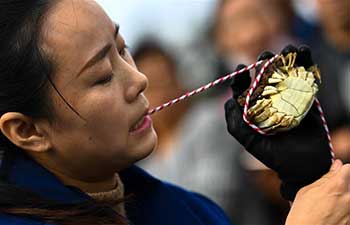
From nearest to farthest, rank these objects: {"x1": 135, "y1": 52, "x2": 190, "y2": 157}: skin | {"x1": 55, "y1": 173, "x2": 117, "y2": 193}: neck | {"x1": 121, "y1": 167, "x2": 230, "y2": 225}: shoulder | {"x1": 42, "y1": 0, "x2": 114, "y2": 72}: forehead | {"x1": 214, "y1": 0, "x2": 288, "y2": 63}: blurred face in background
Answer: {"x1": 42, "y1": 0, "x2": 114, "y2": 72}: forehead, {"x1": 55, "y1": 173, "x2": 117, "y2": 193}: neck, {"x1": 121, "y1": 167, "x2": 230, "y2": 225}: shoulder, {"x1": 214, "y1": 0, "x2": 288, "y2": 63}: blurred face in background, {"x1": 135, "y1": 52, "x2": 190, "y2": 157}: skin

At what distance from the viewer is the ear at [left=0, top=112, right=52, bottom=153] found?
131cm

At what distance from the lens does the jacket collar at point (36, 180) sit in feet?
4.40

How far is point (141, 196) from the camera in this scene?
1.54 m

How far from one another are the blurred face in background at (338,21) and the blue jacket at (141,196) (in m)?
0.99

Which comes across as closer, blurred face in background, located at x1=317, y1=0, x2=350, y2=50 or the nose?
the nose

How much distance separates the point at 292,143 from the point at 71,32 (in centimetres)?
41

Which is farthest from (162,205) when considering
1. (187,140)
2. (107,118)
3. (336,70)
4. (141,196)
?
(187,140)

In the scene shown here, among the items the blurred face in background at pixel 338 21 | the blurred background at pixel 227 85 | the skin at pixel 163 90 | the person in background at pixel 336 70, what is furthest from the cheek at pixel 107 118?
the skin at pixel 163 90

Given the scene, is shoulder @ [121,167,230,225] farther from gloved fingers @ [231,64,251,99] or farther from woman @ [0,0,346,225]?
gloved fingers @ [231,64,251,99]

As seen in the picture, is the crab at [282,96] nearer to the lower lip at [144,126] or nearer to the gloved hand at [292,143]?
the gloved hand at [292,143]

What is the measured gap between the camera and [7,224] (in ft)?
4.20

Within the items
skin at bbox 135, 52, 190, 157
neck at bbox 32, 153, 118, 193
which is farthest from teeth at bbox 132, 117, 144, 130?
skin at bbox 135, 52, 190, 157

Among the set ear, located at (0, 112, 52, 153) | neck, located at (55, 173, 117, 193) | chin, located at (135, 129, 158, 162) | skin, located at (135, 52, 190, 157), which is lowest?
skin, located at (135, 52, 190, 157)

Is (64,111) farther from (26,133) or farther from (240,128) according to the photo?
(240,128)
